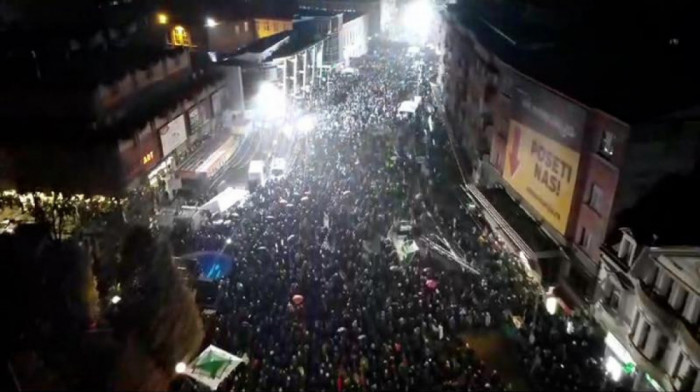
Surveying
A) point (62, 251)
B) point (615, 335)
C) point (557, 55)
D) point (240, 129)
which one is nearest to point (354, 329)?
point (615, 335)

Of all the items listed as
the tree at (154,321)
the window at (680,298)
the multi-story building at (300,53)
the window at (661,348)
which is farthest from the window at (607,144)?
the multi-story building at (300,53)

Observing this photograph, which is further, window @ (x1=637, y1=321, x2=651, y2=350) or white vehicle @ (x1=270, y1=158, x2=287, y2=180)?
white vehicle @ (x1=270, y1=158, x2=287, y2=180)

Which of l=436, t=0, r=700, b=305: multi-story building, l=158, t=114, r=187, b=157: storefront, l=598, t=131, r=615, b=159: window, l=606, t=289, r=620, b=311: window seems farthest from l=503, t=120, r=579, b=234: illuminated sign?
l=158, t=114, r=187, b=157: storefront

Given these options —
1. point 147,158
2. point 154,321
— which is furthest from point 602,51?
point 154,321

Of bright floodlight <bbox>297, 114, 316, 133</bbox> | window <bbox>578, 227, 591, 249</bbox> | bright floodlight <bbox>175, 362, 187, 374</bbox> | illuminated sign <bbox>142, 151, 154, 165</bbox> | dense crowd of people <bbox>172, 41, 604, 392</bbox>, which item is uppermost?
illuminated sign <bbox>142, 151, 154, 165</bbox>

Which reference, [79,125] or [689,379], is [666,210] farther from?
[79,125]

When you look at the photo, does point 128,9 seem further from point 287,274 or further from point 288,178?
point 287,274

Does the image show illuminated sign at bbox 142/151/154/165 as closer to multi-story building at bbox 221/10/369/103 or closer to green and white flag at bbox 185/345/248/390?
multi-story building at bbox 221/10/369/103

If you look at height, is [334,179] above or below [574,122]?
below
